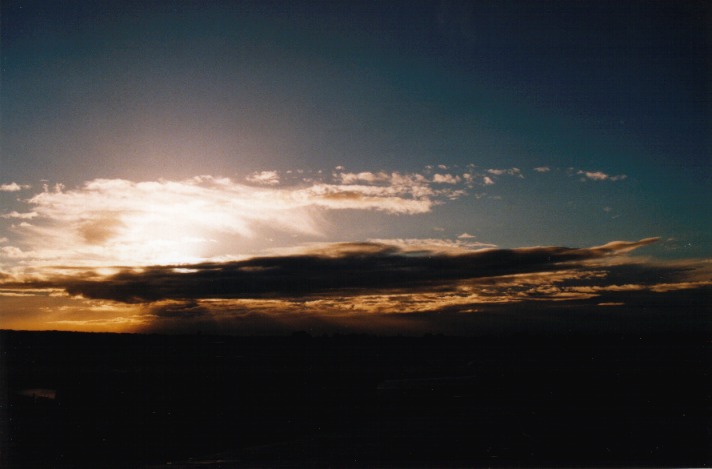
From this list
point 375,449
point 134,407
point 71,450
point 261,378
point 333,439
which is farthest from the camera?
point 261,378

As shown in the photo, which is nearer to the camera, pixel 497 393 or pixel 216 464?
pixel 216 464

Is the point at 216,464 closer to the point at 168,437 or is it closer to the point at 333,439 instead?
the point at 333,439

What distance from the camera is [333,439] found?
1255 centimetres

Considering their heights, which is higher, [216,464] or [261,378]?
[216,464]

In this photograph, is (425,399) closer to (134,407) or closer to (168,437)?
(168,437)

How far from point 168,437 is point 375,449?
7192mm

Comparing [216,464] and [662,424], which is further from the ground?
[216,464]

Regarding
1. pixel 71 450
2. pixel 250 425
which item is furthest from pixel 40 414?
pixel 250 425

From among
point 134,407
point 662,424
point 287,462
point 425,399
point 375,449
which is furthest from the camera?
point 134,407

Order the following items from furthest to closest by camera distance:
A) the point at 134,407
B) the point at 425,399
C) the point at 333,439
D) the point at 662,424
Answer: the point at 134,407
the point at 425,399
the point at 662,424
the point at 333,439

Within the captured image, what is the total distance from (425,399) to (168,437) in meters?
8.82

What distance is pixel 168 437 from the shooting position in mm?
15156

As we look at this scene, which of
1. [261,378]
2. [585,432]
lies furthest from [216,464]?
[261,378]

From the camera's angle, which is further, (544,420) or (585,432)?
(544,420)
